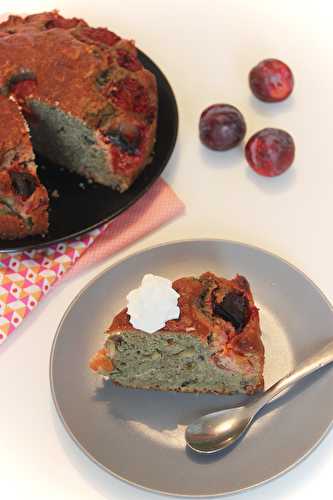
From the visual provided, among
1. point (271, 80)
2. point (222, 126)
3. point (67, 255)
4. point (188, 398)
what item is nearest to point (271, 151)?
point (222, 126)

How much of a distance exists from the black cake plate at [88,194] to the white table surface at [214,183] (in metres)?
0.13

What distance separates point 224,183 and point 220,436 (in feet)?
3.55

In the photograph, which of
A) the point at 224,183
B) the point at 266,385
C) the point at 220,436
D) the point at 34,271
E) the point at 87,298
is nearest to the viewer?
the point at 220,436

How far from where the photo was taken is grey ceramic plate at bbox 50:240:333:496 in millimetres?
1688

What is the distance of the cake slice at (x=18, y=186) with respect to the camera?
85.2 inches

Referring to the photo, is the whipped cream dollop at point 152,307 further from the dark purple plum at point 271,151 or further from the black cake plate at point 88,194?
the dark purple plum at point 271,151

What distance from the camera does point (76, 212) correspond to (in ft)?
7.61

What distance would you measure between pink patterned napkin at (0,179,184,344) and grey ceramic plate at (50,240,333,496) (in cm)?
24

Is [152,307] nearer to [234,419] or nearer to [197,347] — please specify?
[197,347]

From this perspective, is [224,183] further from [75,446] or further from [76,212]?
[75,446]

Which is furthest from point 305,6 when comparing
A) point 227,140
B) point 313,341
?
point 313,341

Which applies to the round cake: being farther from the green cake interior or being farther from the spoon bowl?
the spoon bowl

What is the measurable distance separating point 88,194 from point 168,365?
0.83 metres

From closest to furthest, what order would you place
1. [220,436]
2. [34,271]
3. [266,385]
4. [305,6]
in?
[220,436], [266,385], [34,271], [305,6]
